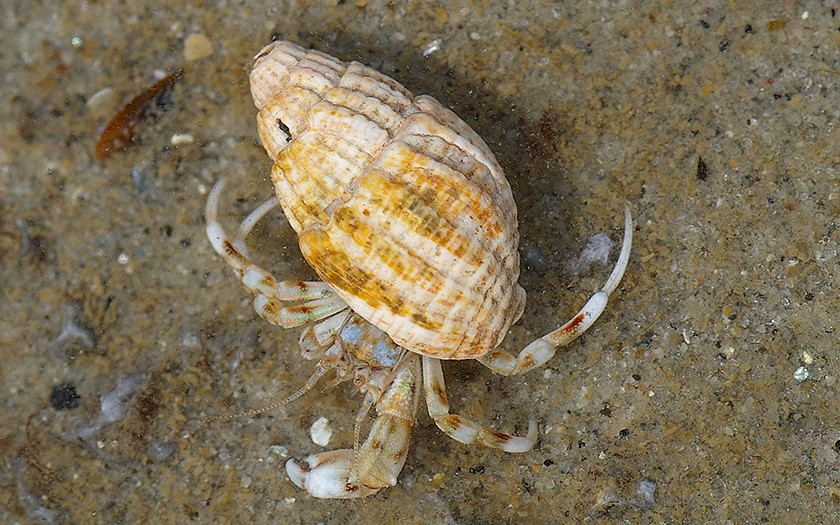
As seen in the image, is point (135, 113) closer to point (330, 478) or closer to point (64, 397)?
point (64, 397)

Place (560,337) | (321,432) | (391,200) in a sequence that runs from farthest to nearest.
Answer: (321,432)
(560,337)
(391,200)

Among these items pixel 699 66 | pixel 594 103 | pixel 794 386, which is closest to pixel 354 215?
pixel 594 103

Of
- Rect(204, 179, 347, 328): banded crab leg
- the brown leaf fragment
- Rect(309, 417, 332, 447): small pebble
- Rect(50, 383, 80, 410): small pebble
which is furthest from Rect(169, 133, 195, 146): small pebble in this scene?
Rect(309, 417, 332, 447): small pebble

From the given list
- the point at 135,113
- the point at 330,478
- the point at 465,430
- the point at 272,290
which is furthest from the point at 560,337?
the point at 135,113

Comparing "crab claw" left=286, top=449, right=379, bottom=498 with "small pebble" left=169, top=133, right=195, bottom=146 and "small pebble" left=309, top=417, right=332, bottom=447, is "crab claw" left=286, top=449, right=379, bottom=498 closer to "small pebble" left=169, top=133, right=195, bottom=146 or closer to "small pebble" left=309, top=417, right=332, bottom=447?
"small pebble" left=309, top=417, right=332, bottom=447

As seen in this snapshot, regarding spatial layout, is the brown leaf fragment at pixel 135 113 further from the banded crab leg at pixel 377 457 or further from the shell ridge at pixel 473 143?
the banded crab leg at pixel 377 457

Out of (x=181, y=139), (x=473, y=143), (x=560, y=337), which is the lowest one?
(x=560, y=337)

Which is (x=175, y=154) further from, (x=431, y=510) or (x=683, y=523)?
(x=683, y=523)
